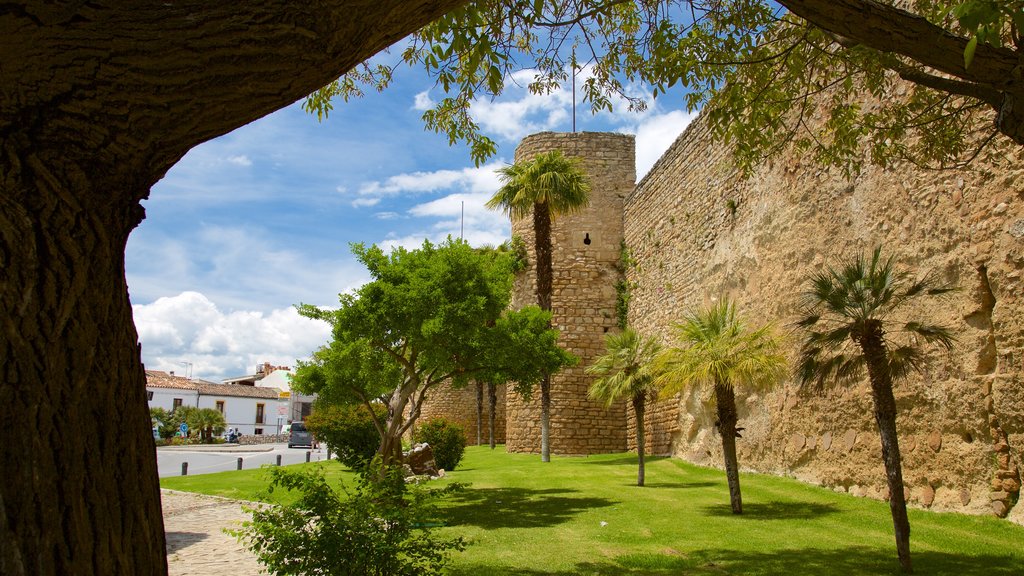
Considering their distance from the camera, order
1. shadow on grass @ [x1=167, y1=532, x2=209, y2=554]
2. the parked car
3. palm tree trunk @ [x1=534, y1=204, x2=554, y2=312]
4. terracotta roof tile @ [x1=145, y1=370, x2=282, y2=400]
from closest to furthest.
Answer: shadow on grass @ [x1=167, y1=532, x2=209, y2=554] < palm tree trunk @ [x1=534, y1=204, x2=554, y2=312] < the parked car < terracotta roof tile @ [x1=145, y1=370, x2=282, y2=400]

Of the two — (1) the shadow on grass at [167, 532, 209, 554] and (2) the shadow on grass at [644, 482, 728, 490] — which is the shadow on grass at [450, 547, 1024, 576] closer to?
(1) the shadow on grass at [167, 532, 209, 554]

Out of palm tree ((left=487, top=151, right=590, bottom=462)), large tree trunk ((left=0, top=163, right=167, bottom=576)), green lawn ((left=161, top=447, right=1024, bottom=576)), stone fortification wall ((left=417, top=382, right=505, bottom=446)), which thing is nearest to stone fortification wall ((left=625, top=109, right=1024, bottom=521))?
green lawn ((left=161, top=447, right=1024, bottom=576))

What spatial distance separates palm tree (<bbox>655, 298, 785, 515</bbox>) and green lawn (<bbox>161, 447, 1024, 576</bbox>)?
1.13 m

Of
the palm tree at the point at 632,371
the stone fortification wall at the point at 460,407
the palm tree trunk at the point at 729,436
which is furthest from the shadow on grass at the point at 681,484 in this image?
the stone fortification wall at the point at 460,407

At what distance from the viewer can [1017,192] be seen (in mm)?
7781

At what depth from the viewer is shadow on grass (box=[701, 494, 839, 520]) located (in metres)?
9.80

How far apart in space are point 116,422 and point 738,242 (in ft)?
45.6

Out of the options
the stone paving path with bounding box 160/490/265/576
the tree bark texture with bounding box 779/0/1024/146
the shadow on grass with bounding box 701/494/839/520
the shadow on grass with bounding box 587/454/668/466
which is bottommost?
the stone paving path with bounding box 160/490/265/576

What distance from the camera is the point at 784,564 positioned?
24.1ft

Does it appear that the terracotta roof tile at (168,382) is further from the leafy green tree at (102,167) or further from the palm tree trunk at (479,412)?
the leafy green tree at (102,167)

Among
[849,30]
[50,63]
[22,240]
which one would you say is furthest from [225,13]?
[849,30]

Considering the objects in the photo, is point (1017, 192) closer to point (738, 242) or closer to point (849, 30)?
point (849, 30)

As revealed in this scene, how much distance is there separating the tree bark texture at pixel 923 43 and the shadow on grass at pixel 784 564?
448 centimetres

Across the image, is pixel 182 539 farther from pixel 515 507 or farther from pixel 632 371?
pixel 632 371
